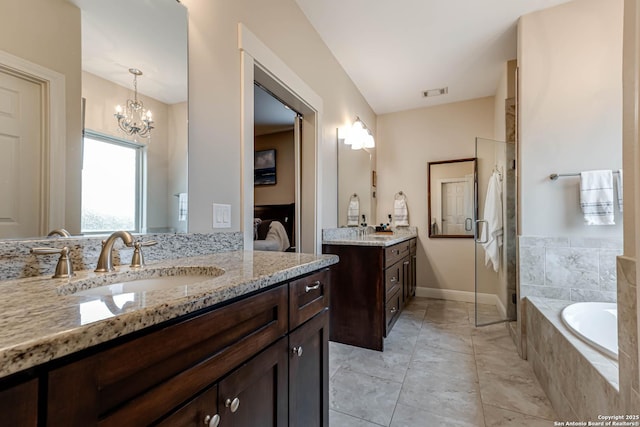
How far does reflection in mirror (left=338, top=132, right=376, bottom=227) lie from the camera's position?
282cm

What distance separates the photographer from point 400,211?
379 centimetres

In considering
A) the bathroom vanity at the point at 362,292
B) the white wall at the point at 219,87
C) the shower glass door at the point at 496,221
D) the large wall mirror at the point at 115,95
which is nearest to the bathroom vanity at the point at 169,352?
the large wall mirror at the point at 115,95

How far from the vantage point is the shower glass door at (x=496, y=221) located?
252 centimetres

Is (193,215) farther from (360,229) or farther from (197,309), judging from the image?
(360,229)

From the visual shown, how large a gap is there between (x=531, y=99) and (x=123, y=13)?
2587 mm

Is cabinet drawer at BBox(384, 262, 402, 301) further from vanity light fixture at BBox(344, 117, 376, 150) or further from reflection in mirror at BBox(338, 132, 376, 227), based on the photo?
vanity light fixture at BBox(344, 117, 376, 150)

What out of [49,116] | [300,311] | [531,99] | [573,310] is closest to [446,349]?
[573,310]

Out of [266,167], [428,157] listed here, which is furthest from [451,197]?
[266,167]

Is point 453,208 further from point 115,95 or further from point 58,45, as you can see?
point 58,45

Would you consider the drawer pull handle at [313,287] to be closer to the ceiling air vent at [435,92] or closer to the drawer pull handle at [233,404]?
the drawer pull handle at [233,404]

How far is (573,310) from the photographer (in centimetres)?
176

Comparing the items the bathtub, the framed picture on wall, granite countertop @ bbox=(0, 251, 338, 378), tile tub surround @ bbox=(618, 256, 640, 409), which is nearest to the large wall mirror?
granite countertop @ bbox=(0, 251, 338, 378)

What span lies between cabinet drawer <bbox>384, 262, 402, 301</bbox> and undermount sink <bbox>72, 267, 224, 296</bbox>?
1627 mm

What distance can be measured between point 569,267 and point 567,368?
0.94m
